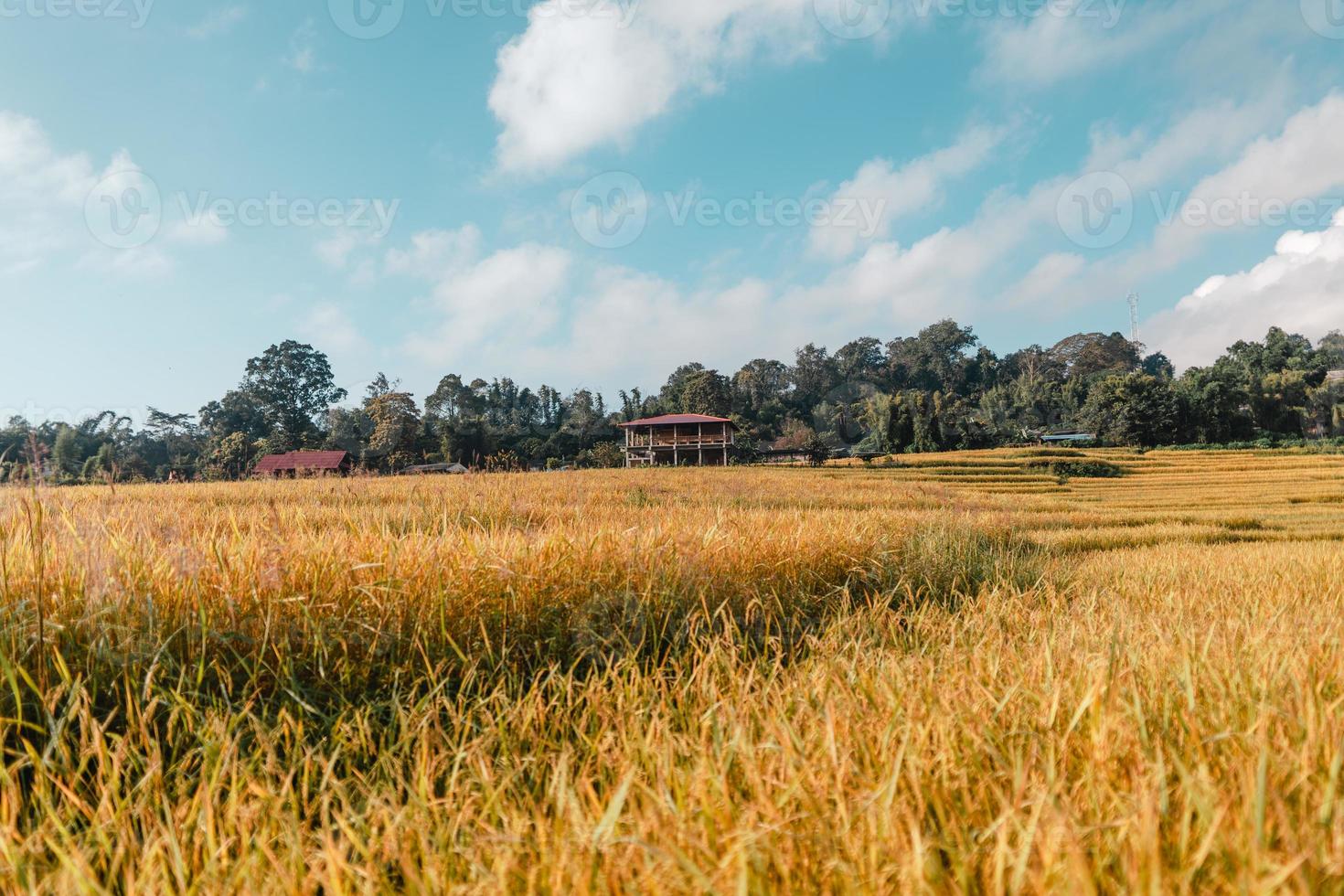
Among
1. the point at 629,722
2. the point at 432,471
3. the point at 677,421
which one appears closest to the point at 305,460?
the point at 432,471

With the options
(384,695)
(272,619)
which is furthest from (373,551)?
(384,695)

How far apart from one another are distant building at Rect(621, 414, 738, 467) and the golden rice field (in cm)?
3807

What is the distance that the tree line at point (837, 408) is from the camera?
42.8 metres

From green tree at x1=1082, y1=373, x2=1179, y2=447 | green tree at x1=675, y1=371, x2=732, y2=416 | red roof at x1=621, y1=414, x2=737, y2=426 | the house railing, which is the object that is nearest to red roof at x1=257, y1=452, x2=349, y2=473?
red roof at x1=621, y1=414, x2=737, y2=426

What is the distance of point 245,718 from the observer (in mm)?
2180

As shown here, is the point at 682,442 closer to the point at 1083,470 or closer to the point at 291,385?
the point at 1083,470

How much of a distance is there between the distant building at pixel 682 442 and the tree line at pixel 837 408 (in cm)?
181

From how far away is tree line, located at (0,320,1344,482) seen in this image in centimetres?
4278

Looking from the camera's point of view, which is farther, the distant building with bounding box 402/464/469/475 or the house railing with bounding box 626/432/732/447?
the house railing with bounding box 626/432/732/447

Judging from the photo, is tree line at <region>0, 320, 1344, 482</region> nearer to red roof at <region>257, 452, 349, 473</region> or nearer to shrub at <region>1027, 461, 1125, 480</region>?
red roof at <region>257, 452, 349, 473</region>

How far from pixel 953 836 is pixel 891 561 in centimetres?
371

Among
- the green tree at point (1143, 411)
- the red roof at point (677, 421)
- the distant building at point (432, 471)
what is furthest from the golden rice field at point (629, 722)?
the green tree at point (1143, 411)

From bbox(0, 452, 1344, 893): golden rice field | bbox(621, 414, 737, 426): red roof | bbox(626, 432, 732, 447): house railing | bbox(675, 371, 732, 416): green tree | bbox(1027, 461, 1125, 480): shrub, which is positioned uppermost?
bbox(675, 371, 732, 416): green tree

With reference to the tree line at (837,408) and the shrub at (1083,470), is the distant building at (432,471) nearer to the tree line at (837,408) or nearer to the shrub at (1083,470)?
the tree line at (837,408)
